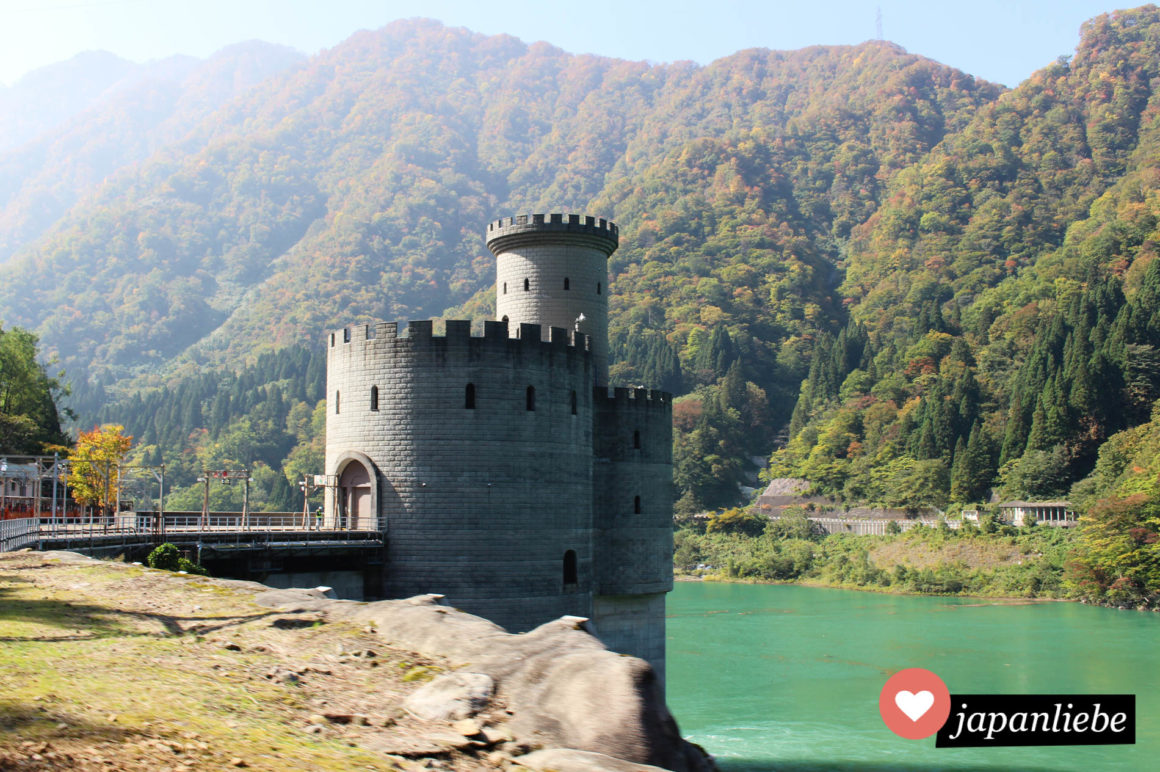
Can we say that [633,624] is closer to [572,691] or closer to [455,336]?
[455,336]

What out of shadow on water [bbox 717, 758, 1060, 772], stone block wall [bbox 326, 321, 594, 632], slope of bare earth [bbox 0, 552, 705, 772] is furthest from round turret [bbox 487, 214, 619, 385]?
slope of bare earth [bbox 0, 552, 705, 772]

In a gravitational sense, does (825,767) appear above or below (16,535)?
below

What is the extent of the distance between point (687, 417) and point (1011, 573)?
58.6 metres

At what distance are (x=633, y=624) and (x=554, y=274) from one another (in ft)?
36.0

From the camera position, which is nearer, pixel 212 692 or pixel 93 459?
pixel 212 692

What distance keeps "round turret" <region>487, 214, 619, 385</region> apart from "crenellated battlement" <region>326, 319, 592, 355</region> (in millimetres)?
5106

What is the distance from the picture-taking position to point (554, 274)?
3538cm

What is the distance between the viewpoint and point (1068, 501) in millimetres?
85312

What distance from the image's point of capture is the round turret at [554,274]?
35219mm

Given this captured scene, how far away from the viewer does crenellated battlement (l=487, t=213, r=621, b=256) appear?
116ft

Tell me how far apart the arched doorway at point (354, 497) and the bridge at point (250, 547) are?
2.40ft

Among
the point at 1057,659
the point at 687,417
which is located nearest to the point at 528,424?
the point at 1057,659

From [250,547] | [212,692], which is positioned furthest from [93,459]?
[212,692]

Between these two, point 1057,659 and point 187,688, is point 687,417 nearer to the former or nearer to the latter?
point 1057,659
